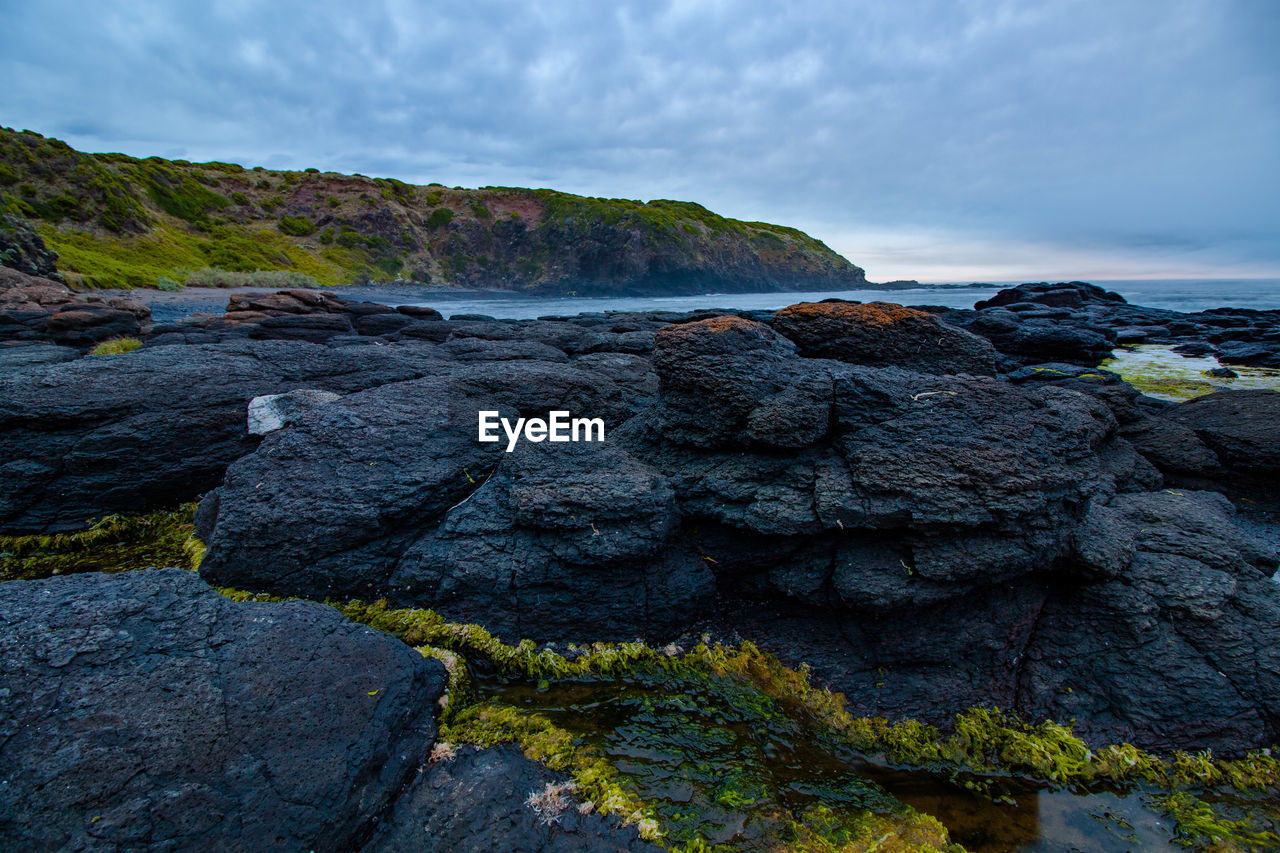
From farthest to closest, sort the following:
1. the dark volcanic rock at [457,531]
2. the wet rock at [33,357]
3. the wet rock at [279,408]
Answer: the wet rock at [33,357], the wet rock at [279,408], the dark volcanic rock at [457,531]

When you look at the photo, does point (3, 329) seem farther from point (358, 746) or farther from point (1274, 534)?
point (1274, 534)

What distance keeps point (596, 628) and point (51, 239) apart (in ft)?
177

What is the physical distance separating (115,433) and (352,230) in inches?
2931

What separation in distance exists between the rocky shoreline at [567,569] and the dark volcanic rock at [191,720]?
16 millimetres

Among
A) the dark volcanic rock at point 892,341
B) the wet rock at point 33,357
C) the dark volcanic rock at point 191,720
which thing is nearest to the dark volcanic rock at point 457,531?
the dark volcanic rock at point 191,720

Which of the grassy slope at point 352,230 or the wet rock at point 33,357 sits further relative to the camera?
the grassy slope at point 352,230

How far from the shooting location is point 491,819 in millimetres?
3088

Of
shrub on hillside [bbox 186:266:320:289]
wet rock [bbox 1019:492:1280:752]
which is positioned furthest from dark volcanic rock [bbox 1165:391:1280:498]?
shrub on hillside [bbox 186:266:320:289]

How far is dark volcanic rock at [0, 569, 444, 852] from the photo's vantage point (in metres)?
2.56

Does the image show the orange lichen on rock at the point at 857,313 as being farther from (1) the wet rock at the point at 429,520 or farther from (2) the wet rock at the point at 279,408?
(2) the wet rock at the point at 279,408

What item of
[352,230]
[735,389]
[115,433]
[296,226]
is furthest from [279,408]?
[352,230]

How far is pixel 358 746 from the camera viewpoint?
3146mm

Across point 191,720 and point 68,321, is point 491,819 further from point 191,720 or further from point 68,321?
point 68,321

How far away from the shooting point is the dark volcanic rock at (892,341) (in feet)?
22.2
